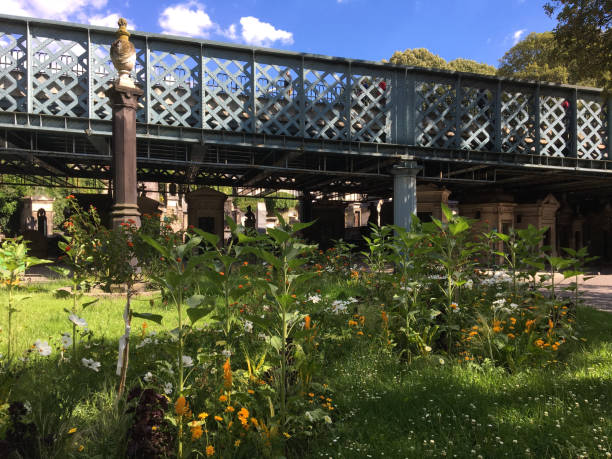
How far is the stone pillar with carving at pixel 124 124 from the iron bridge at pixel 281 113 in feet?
9.81

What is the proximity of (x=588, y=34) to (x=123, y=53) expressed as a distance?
11935 mm

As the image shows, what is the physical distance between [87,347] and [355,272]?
6.42 meters

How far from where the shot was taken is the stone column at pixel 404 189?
43.2 ft

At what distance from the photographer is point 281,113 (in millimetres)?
12062

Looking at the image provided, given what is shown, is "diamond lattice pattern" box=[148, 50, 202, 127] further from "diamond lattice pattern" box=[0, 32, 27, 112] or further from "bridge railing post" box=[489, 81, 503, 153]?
"bridge railing post" box=[489, 81, 503, 153]

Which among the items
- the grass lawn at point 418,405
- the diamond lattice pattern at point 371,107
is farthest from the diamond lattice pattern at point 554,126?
the grass lawn at point 418,405

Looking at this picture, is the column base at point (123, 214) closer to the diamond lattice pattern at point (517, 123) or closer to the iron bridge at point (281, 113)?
the iron bridge at point (281, 113)

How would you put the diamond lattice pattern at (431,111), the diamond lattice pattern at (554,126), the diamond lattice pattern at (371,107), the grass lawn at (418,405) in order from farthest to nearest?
the diamond lattice pattern at (554,126)
the diamond lattice pattern at (431,111)
the diamond lattice pattern at (371,107)
the grass lawn at (418,405)

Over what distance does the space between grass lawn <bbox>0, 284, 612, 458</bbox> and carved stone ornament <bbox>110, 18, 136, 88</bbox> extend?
5936mm

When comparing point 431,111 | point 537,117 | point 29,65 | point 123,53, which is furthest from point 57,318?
point 537,117

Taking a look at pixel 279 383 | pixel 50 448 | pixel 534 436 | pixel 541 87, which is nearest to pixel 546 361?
pixel 534 436

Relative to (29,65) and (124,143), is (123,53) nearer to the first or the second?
(124,143)

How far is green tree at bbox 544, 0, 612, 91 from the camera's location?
977 centimetres

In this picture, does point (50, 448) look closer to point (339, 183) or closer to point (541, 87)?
point (541, 87)
